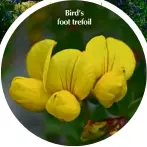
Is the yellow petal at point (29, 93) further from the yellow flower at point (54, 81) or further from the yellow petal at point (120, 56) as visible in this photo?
the yellow petal at point (120, 56)

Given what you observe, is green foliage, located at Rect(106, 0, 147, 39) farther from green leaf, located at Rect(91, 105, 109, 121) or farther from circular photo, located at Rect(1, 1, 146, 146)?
green leaf, located at Rect(91, 105, 109, 121)

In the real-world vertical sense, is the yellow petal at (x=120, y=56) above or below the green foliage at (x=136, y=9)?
below

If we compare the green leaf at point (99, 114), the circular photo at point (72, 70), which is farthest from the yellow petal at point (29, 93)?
the green leaf at point (99, 114)

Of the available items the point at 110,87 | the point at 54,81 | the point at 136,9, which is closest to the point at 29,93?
the point at 54,81

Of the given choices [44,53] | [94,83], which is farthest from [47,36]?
[94,83]

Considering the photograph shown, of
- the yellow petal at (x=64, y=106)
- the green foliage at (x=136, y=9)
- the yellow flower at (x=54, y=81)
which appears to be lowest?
the yellow petal at (x=64, y=106)

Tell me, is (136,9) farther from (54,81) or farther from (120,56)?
(54,81)

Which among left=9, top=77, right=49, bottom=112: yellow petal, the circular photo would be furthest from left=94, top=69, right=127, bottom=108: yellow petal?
left=9, top=77, right=49, bottom=112: yellow petal
